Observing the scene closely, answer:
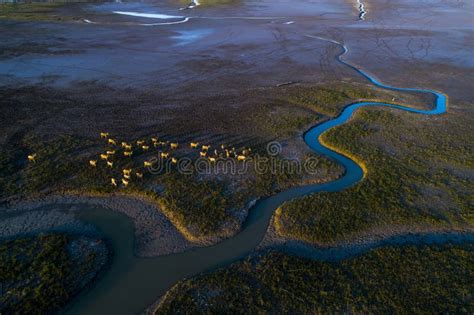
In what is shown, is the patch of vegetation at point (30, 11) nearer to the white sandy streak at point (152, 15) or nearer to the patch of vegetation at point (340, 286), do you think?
the white sandy streak at point (152, 15)

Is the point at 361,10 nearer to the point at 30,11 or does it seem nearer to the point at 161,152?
the point at 161,152

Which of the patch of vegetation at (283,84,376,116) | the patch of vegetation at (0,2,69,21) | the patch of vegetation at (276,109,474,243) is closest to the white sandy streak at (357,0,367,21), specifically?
the patch of vegetation at (283,84,376,116)

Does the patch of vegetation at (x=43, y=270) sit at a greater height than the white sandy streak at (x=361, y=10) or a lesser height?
lesser

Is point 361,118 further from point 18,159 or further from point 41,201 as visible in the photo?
point 18,159

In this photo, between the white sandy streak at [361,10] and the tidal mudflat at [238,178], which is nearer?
the tidal mudflat at [238,178]

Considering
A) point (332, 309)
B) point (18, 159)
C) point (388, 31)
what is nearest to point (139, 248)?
point (332, 309)

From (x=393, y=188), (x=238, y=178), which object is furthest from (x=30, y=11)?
(x=393, y=188)

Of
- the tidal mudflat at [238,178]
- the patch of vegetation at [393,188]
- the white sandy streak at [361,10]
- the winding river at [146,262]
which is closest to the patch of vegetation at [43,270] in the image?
the tidal mudflat at [238,178]

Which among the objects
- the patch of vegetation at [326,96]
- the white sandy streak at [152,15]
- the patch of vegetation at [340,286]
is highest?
the white sandy streak at [152,15]
